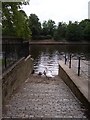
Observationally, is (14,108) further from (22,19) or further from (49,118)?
(22,19)

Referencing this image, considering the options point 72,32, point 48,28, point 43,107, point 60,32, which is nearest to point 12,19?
point 43,107

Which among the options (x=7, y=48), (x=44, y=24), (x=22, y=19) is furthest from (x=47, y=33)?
(x=7, y=48)

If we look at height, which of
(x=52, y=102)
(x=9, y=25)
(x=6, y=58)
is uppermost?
(x=9, y=25)

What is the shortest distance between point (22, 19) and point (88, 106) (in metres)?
9.94

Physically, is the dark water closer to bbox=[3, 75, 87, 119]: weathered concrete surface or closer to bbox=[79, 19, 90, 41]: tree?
bbox=[3, 75, 87, 119]: weathered concrete surface

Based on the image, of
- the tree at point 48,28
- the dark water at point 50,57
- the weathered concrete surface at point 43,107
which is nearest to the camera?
the weathered concrete surface at point 43,107

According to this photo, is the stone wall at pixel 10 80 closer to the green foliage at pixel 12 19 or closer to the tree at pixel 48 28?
the green foliage at pixel 12 19

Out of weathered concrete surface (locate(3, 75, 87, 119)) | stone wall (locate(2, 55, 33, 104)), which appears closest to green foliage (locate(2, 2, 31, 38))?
stone wall (locate(2, 55, 33, 104))

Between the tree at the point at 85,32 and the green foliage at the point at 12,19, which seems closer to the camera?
the green foliage at the point at 12,19

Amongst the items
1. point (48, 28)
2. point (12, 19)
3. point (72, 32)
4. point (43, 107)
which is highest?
point (48, 28)

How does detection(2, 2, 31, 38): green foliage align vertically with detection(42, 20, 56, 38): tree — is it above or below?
below

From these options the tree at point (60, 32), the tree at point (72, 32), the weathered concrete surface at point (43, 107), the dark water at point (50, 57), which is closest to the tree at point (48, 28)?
the tree at point (60, 32)

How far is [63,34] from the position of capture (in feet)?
329

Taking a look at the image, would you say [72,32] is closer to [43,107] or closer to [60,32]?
[60,32]
